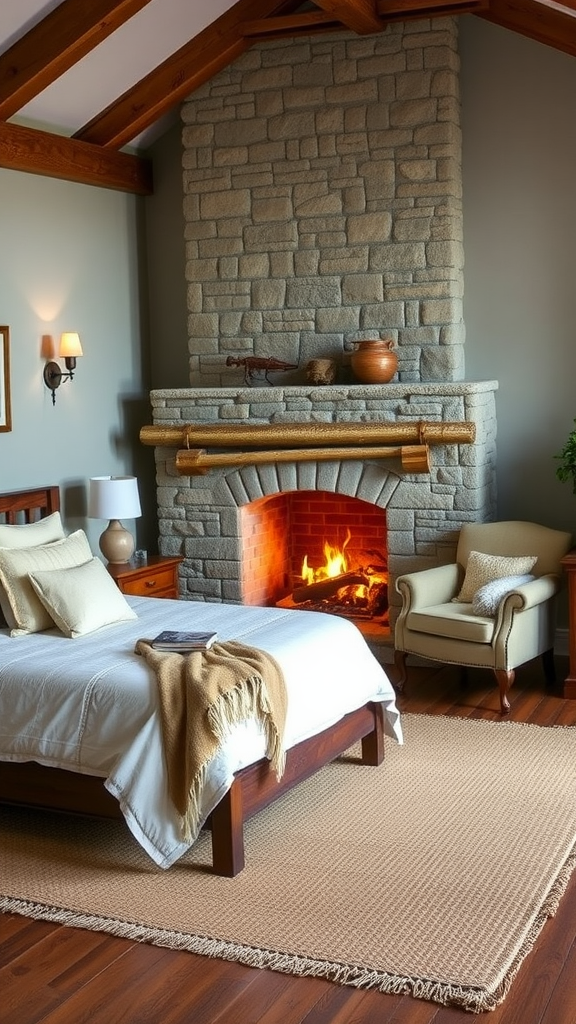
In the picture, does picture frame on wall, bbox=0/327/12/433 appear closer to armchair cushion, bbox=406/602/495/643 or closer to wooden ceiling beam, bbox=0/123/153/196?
wooden ceiling beam, bbox=0/123/153/196

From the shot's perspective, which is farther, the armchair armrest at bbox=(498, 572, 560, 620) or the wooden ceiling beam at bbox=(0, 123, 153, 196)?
the wooden ceiling beam at bbox=(0, 123, 153, 196)

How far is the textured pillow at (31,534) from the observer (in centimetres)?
566

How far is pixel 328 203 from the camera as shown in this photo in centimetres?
711

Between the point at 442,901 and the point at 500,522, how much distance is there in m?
3.21

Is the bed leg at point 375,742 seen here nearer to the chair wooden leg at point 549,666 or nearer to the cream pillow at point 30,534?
the chair wooden leg at point 549,666

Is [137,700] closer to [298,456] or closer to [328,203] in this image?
[298,456]

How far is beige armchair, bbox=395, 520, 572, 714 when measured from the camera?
6000mm

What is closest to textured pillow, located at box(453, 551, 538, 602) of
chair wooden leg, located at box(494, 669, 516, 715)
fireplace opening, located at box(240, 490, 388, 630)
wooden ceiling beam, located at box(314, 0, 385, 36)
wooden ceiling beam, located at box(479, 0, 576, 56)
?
chair wooden leg, located at box(494, 669, 516, 715)

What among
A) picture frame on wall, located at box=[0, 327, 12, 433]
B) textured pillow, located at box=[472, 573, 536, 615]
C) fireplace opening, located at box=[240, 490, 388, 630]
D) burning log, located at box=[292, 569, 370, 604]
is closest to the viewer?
textured pillow, located at box=[472, 573, 536, 615]

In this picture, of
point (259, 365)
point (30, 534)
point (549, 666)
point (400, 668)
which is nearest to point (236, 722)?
point (30, 534)

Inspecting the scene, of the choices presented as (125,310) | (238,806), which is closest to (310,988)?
(238,806)

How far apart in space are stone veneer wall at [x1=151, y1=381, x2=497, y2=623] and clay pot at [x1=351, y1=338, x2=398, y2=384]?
8cm

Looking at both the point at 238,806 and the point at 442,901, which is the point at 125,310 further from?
the point at 442,901

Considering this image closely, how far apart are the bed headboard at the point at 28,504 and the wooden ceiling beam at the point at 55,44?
2083 mm
